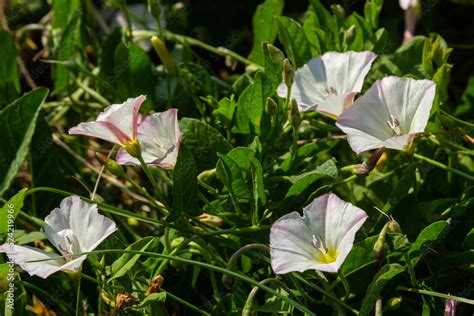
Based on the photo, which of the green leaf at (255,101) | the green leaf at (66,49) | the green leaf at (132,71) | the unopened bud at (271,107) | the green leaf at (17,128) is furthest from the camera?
the green leaf at (66,49)

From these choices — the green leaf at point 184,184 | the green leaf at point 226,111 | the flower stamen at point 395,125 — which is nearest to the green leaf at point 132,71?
the green leaf at point 226,111

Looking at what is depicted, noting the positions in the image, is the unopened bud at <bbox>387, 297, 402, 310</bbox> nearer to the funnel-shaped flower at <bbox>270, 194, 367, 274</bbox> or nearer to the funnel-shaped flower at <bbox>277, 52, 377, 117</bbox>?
the funnel-shaped flower at <bbox>270, 194, 367, 274</bbox>

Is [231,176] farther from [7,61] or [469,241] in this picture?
[7,61]

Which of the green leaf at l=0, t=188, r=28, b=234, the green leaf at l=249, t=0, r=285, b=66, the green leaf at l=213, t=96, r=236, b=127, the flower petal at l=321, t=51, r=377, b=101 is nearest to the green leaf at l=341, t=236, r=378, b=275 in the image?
the flower petal at l=321, t=51, r=377, b=101

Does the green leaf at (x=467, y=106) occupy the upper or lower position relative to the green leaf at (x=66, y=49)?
lower

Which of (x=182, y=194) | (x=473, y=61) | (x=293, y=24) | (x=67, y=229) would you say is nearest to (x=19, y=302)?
(x=67, y=229)

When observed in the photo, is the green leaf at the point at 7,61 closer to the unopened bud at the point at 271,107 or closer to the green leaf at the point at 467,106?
the unopened bud at the point at 271,107

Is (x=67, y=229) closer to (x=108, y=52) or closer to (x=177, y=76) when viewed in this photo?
(x=177, y=76)
